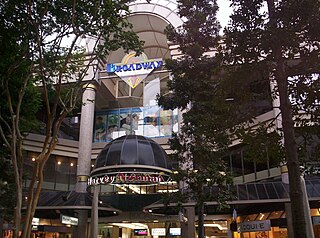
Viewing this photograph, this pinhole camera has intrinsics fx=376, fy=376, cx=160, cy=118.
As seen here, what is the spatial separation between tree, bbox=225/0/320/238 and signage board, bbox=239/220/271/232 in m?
5.72

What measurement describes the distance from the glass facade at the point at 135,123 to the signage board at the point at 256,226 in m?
19.6

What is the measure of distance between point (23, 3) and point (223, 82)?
22.3ft

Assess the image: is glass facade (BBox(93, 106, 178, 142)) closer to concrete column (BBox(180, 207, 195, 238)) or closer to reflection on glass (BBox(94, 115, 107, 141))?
reflection on glass (BBox(94, 115, 107, 141))

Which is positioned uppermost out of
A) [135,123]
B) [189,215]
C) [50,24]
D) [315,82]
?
[135,123]

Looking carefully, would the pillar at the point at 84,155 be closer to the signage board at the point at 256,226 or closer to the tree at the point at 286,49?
A: the signage board at the point at 256,226

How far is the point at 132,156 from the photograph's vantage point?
25.3 m

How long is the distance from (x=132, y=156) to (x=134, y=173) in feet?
5.08

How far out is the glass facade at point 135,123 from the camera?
33875 mm

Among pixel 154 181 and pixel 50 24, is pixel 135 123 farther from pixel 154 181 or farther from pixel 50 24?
pixel 50 24

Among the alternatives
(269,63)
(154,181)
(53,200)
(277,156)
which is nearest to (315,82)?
(269,63)

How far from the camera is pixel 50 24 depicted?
1245 cm

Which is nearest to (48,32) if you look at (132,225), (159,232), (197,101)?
(197,101)

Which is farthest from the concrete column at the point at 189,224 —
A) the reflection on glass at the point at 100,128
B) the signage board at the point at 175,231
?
the reflection on glass at the point at 100,128

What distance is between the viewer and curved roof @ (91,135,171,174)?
2473cm
